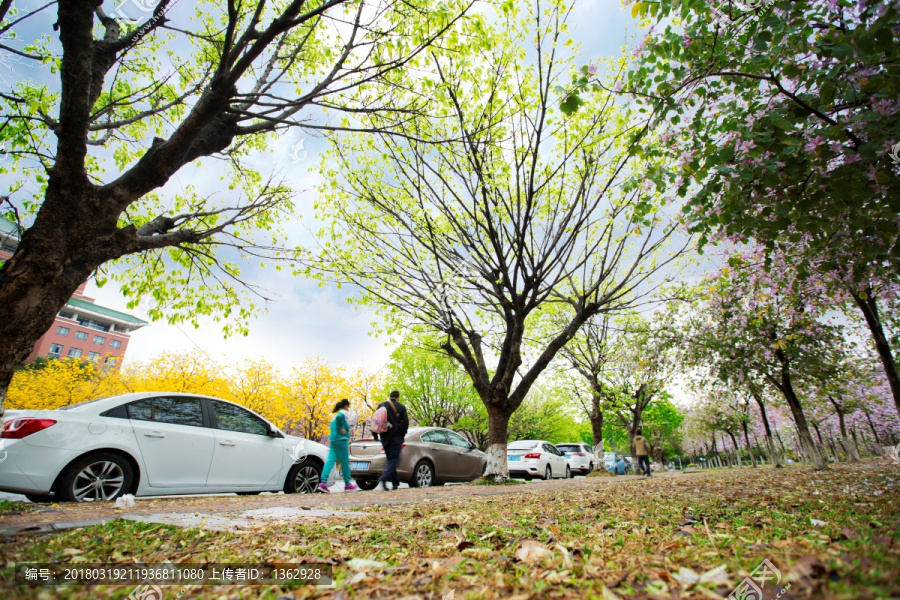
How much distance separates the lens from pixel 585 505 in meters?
4.78

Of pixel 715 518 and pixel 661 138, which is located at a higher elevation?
pixel 661 138

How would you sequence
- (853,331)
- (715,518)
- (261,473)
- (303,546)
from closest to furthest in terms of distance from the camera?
(303,546) < (715,518) < (261,473) < (853,331)

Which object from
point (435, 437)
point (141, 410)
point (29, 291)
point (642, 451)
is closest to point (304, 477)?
point (141, 410)

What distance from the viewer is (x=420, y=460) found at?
10539 millimetres

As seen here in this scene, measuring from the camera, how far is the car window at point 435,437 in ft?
36.1

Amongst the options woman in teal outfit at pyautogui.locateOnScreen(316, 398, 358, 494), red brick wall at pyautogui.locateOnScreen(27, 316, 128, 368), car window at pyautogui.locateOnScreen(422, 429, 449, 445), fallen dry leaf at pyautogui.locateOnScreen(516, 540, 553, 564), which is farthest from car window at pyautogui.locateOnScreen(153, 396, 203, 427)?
red brick wall at pyautogui.locateOnScreen(27, 316, 128, 368)

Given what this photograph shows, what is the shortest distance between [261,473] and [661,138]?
27.6 feet

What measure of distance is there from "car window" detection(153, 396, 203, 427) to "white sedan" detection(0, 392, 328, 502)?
1 cm

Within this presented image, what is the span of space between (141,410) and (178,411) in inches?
21.1

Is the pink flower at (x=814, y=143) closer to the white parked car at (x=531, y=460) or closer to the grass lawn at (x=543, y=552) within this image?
the grass lawn at (x=543, y=552)

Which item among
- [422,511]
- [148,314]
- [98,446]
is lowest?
[422,511]

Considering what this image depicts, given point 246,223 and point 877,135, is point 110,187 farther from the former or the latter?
point 877,135

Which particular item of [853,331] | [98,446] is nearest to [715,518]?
[98,446]

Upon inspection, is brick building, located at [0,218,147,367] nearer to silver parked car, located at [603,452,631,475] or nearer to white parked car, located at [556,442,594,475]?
white parked car, located at [556,442,594,475]
